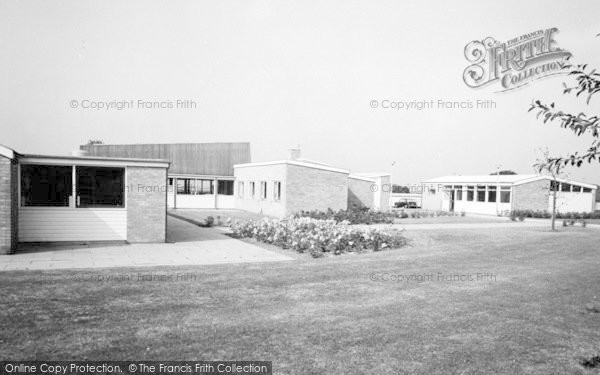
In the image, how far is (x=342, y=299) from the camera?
7918 mm

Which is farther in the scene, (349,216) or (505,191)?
(505,191)

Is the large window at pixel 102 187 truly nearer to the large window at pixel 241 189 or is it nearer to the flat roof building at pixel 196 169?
the flat roof building at pixel 196 169

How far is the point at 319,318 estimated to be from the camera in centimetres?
674

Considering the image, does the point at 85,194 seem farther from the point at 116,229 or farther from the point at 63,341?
the point at 63,341

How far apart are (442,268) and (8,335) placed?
872 centimetres

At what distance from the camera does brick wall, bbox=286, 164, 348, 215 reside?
92.4ft

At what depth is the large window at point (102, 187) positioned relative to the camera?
52.1 ft

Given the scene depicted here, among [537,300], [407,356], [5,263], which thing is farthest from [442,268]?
[5,263]

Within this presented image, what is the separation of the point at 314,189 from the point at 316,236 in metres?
13.7

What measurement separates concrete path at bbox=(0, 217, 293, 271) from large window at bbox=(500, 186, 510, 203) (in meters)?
28.4

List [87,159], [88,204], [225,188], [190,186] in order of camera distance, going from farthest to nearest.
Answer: [225,188], [190,186], [88,204], [87,159]

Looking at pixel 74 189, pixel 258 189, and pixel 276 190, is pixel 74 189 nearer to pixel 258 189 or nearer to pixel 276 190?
pixel 276 190

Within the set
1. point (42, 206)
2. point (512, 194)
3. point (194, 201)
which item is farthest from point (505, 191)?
point (42, 206)

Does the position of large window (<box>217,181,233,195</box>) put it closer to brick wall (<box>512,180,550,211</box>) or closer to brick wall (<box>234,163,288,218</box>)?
brick wall (<box>234,163,288,218</box>)
